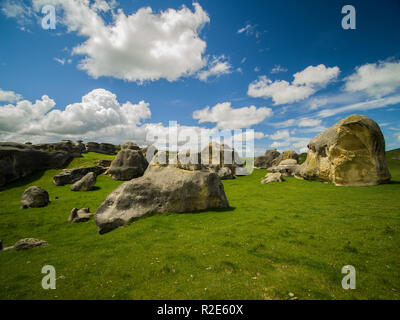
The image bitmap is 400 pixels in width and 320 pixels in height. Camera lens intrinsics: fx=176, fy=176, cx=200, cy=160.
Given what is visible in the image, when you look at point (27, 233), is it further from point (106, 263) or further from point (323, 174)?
point (323, 174)

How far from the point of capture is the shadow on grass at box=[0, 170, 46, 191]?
3609 centimetres

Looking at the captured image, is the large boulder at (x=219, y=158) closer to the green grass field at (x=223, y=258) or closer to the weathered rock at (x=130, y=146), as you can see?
the weathered rock at (x=130, y=146)

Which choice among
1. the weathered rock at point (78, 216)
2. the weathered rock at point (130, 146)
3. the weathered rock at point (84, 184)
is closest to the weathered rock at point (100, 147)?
the weathered rock at point (130, 146)

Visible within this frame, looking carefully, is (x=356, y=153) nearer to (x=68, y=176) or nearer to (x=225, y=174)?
(x=225, y=174)

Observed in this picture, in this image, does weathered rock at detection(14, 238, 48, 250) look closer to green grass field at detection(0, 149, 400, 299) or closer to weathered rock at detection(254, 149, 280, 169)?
green grass field at detection(0, 149, 400, 299)

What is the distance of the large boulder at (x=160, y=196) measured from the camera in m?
14.3

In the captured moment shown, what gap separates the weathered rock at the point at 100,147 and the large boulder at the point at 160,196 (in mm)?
86729

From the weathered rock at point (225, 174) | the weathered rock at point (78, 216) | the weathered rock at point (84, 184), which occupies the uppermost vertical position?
the weathered rock at point (225, 174)

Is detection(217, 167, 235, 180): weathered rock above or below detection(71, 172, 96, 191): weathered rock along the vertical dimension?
above

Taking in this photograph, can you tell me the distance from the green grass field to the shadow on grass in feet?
102

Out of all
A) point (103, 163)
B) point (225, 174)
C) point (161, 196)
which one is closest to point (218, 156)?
point (225, 174)

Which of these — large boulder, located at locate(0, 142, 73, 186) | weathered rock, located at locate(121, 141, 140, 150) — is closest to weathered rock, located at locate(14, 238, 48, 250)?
large boulder, located at locate(0, 142, 73, 186)
